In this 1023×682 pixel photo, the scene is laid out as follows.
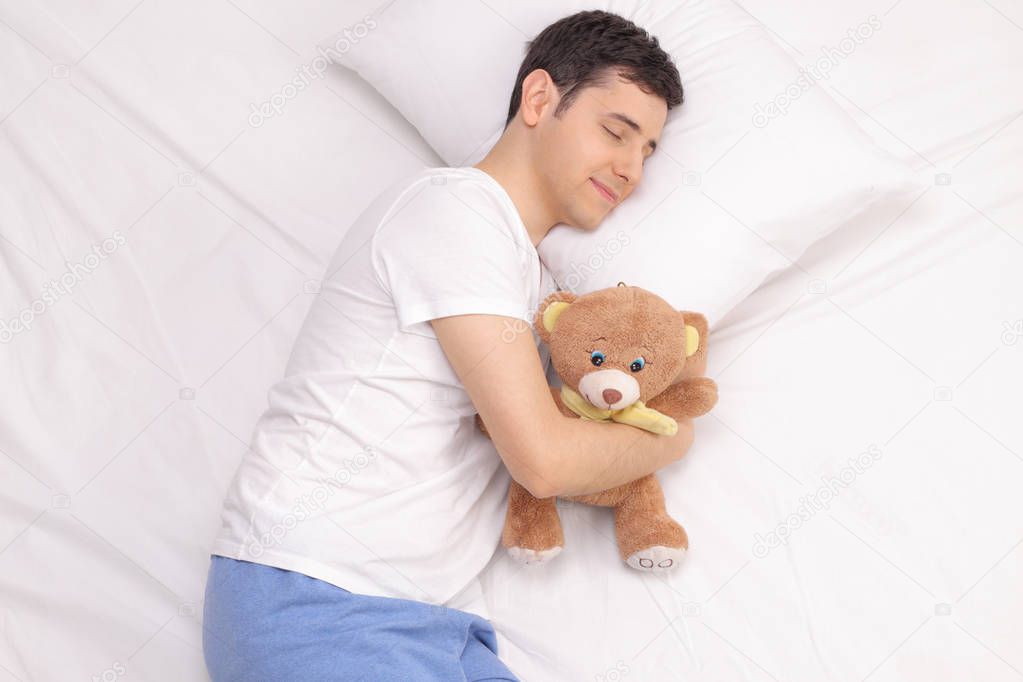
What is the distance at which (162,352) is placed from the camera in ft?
4.90

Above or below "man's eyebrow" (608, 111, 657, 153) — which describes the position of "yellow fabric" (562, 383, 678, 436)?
below

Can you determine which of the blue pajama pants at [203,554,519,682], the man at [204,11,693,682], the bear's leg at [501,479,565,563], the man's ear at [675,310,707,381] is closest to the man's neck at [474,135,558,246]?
the man at [204,11,693,682]

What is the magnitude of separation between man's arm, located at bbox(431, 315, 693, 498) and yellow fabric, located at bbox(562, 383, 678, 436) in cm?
3

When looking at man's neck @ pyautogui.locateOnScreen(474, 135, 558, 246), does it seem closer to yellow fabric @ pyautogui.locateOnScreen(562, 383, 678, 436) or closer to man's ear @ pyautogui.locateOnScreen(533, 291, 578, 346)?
man's ear @ pyautogui.locateOnScreen(533, 291, 578, 346)

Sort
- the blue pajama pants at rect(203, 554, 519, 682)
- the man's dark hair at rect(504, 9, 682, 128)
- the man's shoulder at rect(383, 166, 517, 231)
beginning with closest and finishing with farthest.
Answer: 1. the blue pajama pants at rect(203, 554, 519, 682)
2. the man's shoulder at rect(383, 166, 517, 231)
3. the man's dark hair at rect(504, 9, 682, 128)

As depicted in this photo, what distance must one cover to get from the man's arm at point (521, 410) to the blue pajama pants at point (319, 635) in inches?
8.8

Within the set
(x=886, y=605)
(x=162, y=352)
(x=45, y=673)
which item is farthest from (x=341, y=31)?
(x=886, y=605)

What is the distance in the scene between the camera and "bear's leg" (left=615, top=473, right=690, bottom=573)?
1.26 m

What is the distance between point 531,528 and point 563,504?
0.11 metres

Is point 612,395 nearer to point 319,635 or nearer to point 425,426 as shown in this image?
point 425,426

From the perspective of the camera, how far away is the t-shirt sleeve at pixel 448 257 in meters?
1.17

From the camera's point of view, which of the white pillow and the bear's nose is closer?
the bear's nose

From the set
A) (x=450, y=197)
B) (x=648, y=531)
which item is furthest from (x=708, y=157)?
(x=648, y=531)

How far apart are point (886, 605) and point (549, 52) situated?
0.90 meters
